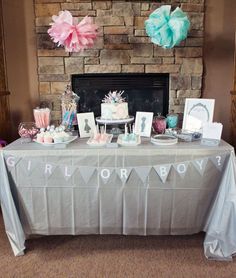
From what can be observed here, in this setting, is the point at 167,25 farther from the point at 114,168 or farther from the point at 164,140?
the point at 114,168

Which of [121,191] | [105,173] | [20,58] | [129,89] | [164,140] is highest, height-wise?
[20,58]

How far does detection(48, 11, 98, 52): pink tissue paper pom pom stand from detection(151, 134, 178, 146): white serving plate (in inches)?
38.9

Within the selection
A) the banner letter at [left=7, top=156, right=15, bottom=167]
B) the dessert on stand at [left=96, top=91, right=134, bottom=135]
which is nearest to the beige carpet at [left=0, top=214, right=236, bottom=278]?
the banner letter at [left=7, top=156, right=15, bottom=167]

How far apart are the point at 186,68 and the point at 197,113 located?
844mm

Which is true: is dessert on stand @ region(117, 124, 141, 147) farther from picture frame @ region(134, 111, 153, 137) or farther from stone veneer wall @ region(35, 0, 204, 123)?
stone veneer wall @ region(35, 0, 204, 123)

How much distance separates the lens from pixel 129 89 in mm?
3012

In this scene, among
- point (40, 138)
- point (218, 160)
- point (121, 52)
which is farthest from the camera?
point (121, 52)

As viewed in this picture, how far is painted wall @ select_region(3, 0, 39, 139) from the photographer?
283 cm

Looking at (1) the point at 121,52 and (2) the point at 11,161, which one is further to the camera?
(1) the point at 121,52

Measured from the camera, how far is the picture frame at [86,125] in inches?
87.1

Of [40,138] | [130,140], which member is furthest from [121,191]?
[40,138]

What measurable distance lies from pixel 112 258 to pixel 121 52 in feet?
6.15

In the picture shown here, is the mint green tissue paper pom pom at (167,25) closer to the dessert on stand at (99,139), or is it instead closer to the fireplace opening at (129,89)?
the fireplace opening at (129,89)

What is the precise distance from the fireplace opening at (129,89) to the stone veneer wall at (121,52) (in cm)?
7
